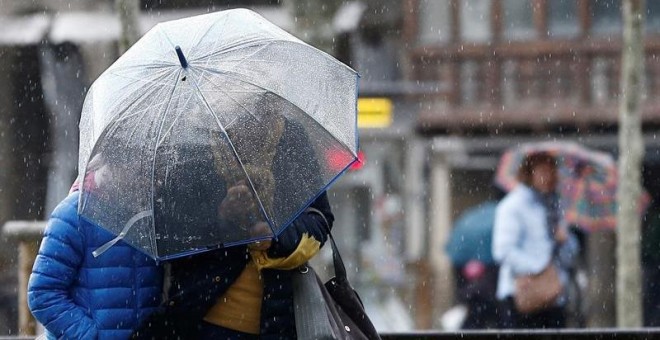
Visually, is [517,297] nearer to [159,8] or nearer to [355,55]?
[159,8]

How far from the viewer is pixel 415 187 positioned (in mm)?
27562

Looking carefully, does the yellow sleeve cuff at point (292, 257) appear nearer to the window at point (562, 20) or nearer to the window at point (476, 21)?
the window at point (476, 21)

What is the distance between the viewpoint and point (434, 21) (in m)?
25.7

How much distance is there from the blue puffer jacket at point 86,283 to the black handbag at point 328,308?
493mm

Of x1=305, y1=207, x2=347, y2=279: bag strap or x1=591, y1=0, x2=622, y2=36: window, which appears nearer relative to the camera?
x1=305, y1=207, x2=347, y2=279: bag strap

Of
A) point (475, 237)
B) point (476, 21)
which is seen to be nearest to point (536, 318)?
point (475, 237)

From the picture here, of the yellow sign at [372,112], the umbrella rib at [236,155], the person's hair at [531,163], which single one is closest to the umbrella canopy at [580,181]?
the person's hair at [531,163]

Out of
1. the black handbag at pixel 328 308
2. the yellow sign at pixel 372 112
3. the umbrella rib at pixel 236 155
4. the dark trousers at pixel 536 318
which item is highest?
the yellow sign at pixel 372 112

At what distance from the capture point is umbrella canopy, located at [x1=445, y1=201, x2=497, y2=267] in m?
12.5

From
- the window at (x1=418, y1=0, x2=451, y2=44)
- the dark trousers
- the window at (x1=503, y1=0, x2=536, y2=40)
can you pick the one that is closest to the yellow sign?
the window at (x1=418, y1=0, x2=451, y2=44)

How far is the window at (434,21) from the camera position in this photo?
2555 centimetres

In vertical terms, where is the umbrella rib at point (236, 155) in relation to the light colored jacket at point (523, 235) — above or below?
above

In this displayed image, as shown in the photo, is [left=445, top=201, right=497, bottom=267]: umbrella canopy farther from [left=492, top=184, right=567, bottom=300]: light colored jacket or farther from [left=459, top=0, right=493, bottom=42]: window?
[left=459, top=0, right=493, bottom=42]: window

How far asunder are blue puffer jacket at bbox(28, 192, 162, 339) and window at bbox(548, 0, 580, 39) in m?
21.5
